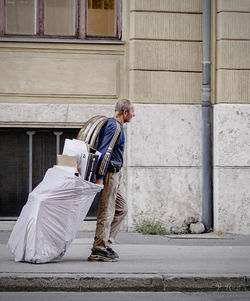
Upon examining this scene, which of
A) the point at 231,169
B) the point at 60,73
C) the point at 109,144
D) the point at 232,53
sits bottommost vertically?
the point at 231,169

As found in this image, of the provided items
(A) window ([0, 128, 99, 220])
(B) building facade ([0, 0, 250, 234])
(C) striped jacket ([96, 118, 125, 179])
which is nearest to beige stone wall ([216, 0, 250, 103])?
(B) building facade ([0, 0, 250, 234])

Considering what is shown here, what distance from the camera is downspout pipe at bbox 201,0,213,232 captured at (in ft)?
41.7

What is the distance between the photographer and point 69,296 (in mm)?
7172

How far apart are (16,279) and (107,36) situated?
6330mm

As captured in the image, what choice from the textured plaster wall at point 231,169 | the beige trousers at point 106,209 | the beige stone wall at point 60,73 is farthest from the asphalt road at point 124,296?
the beige stone wall at point 60,73

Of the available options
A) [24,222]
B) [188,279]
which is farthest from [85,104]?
[188,279]

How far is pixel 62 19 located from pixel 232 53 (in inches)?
110

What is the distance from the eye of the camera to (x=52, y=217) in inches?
333

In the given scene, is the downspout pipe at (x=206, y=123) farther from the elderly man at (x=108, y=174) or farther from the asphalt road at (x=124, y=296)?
the asphalt road at (x=124, y=296)

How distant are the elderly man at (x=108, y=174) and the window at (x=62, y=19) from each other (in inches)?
172

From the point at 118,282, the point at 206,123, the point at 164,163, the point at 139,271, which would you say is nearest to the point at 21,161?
the point at 164,163

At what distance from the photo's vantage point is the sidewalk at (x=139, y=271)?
7.50 meters

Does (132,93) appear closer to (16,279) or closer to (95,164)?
(95,164)

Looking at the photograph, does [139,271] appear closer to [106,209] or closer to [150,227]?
[106,209]
